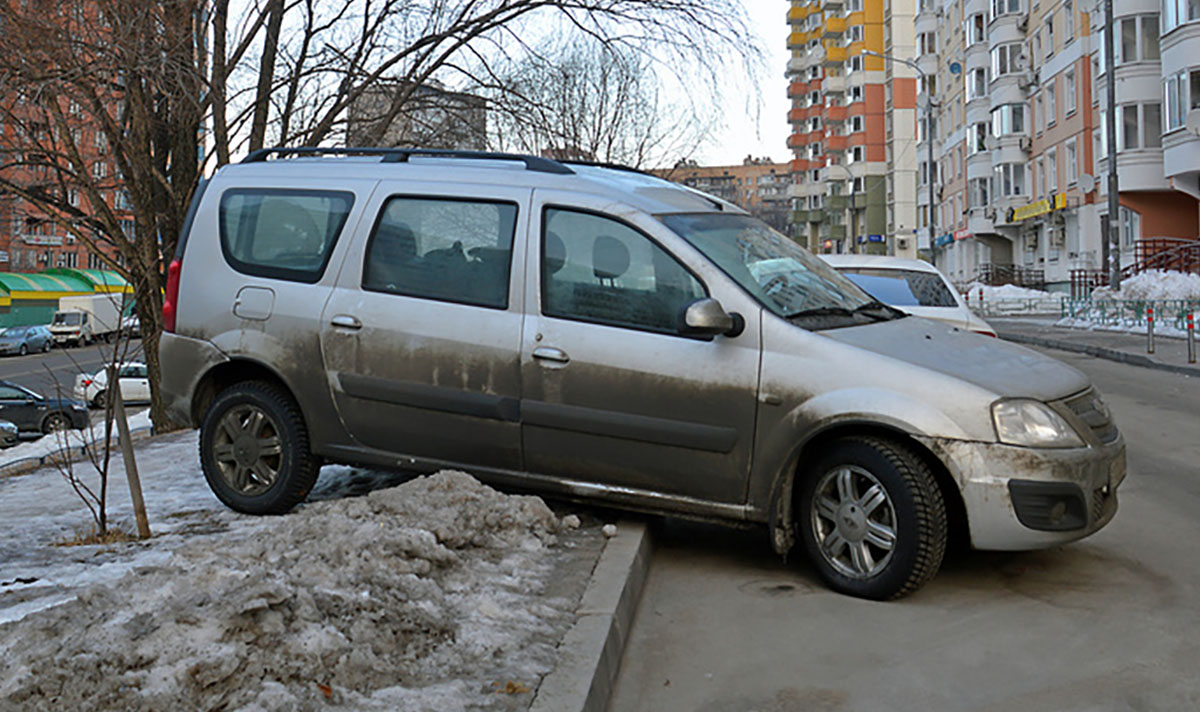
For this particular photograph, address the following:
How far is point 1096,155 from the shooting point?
4572cm

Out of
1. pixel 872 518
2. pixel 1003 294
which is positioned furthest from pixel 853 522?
pixel 1003 294

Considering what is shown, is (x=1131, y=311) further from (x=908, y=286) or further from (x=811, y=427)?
(x=811, y=427)

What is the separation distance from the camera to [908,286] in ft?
36.4

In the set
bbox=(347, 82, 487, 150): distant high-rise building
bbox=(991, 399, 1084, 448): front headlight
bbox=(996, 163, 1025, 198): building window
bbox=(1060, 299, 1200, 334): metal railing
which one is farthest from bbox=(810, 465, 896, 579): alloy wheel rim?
bbox=(996, 163, 1025, 198): building window

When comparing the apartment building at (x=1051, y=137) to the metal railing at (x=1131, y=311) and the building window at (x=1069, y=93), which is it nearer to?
the building window at (x=1069, y=93)

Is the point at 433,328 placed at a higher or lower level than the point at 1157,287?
lower

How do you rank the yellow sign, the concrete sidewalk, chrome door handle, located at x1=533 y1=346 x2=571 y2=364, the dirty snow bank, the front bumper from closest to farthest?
the dirty snow bank, the front bumper, chrome door handle, located at x1=533 y1=346 x2=571 y2=364, the concrete sidewalk, the yellow sign

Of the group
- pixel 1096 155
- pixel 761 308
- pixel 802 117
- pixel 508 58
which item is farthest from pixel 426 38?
pixel 802 117

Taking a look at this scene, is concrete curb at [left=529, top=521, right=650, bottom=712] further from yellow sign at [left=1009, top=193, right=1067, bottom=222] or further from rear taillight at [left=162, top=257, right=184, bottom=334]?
yellow sign at [left=1009, top=193, right=1067, bottom=222]

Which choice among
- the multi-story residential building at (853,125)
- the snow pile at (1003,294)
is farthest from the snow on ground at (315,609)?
the multi-story residential building at (853,125)

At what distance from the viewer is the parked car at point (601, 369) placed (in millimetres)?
5188

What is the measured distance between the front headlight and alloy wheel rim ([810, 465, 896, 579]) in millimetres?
557

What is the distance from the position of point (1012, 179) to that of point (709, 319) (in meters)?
54.2

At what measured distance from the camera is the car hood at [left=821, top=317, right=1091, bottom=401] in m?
5.27
